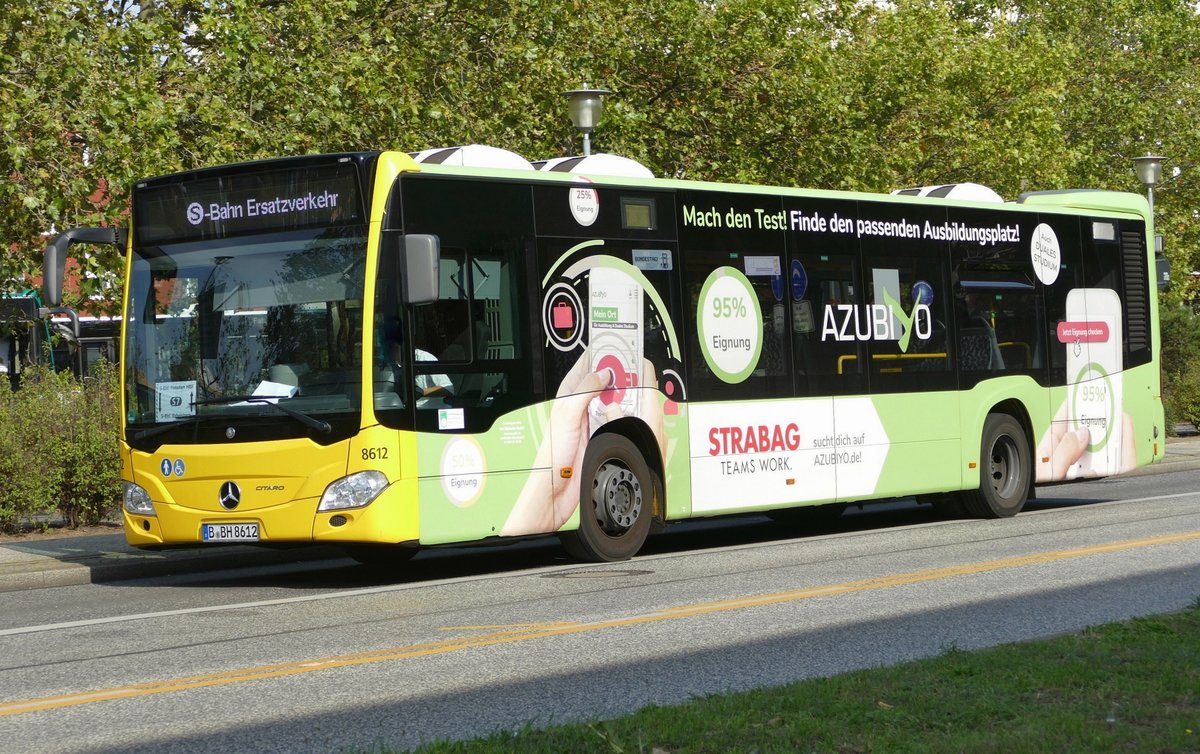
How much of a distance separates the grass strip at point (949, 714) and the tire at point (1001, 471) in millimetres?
9624

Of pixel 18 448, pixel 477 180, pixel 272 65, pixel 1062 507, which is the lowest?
pixel 1062 507

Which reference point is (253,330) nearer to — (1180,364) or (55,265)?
(55,265)

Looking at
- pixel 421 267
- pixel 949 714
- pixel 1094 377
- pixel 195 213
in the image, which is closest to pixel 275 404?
pixel 421 267

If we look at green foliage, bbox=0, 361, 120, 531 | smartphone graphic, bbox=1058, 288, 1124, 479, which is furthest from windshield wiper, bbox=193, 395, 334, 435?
smartphone graphic, bbox=1058, 288, 1124, 479

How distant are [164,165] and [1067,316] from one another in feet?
33.1

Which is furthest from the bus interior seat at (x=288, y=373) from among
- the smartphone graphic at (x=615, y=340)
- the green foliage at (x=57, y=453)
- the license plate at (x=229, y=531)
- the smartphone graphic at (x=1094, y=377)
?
the smartphone graphic at (x=1094, y=377)

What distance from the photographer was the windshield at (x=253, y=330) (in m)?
12.1

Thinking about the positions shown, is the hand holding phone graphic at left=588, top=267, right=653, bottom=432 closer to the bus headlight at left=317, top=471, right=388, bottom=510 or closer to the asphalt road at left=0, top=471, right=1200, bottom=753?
the asphalt road at left=0, top=471, right=1200, bottom=753

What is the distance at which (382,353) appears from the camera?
12.0 m

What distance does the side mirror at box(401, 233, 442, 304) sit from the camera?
11.8 metres

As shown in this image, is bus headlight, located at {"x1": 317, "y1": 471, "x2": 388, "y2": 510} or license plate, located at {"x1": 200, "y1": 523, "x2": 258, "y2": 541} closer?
bus headlight, located at {"x1": 317, "y1": 471, "x2": 388, "y2": 510}

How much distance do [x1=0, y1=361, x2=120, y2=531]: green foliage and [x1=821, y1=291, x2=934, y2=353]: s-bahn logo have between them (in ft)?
24.3

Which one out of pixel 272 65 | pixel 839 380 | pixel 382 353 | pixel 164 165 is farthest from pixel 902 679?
pixel 272 65

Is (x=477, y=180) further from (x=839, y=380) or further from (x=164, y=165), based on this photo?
(x=164, y=165)
